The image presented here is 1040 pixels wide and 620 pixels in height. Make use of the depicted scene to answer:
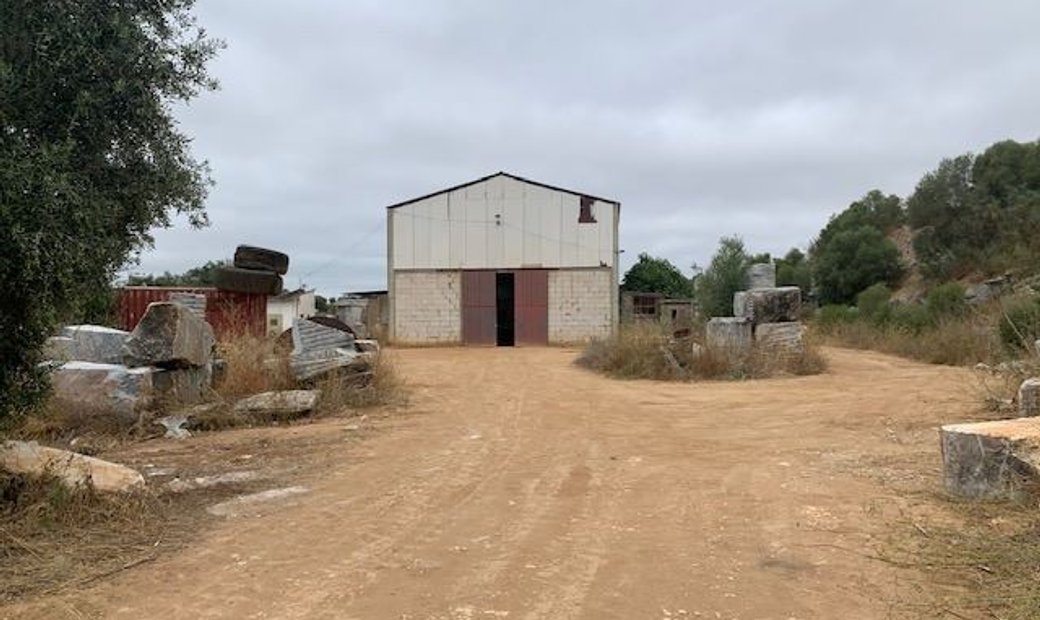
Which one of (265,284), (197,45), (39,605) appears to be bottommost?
(39,605)

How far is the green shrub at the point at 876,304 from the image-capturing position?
34.1m

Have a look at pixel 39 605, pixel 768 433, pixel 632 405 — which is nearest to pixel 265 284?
pixel 632 405

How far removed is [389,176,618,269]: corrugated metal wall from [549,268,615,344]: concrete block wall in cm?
47

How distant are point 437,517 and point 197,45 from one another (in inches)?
167

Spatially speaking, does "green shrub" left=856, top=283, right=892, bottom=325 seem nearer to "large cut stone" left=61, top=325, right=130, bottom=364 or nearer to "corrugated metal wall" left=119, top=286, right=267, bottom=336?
"corrugated metal wall" left=119, top=286, right=267, bottom=336

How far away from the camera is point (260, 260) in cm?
2012

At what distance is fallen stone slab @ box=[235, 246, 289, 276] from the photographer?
65.8ft

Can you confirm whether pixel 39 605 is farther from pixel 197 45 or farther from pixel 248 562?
pixel 197 45

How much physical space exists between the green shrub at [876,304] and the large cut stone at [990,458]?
88.8 ft

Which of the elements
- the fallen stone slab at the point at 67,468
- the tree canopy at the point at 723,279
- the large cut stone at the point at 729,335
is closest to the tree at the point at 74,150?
the fallen stone slab at the point at 67,468

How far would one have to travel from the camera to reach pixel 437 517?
22.0 feet

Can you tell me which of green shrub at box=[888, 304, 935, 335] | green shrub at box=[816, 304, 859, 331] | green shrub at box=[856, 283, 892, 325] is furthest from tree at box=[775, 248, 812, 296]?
green shrub at box=[888, 304, 935, 335]

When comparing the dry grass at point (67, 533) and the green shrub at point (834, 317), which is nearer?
the dry grass at point (67, 533)

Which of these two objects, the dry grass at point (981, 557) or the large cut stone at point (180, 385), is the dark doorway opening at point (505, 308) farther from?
the dry grass at point (981, 557)
